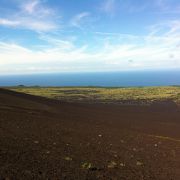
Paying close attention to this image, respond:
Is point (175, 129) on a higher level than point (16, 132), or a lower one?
lower

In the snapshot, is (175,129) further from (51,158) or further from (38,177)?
(38,177)

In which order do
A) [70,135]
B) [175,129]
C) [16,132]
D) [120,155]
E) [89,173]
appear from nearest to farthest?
1. [89,173]
2. [120,155]
3. [16,132]
4. [70,135]
5. [175,129]

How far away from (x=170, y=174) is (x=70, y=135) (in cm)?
759

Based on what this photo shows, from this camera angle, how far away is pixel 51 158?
13.4m

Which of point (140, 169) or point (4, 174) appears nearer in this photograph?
point (4, 174)

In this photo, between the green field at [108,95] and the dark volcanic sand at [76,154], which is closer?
the dark volcanic sand at [76,154]

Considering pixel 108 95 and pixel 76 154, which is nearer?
pixel 76 154

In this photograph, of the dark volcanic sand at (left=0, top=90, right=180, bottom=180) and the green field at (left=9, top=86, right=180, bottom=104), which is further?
the green field at (left=9, top=86, right=180, bottom=104)

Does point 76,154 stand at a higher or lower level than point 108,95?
higher

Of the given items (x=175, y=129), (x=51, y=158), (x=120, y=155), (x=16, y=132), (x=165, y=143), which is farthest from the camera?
(x=175, y=129)

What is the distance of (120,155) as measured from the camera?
16.4m

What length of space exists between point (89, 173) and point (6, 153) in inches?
135

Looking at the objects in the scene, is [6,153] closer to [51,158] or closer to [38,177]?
[51,158]

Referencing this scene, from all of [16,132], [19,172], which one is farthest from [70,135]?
[19,172]
